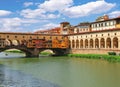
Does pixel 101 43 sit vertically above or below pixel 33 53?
above

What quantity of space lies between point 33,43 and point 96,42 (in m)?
17.5

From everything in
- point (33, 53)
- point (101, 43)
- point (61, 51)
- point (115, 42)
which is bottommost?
point (33, 53)

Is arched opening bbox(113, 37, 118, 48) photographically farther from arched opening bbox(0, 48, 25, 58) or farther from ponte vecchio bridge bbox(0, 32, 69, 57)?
arched opening bbox(0, 48, 25, 58)

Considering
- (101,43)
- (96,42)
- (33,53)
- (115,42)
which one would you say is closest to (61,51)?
(33,53)

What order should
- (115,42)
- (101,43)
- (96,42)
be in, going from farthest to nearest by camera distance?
(96,42), (101,43), (115,42)

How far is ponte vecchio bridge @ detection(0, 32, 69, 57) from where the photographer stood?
65.7 meters

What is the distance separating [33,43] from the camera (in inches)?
2714

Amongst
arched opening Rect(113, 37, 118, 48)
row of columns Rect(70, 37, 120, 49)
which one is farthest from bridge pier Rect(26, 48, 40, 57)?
arched opening Rect(113, 37, 118, 48)

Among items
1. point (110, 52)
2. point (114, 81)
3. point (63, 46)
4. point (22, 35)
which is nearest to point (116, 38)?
point (110, 52)

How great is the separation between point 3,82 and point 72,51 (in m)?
49.3

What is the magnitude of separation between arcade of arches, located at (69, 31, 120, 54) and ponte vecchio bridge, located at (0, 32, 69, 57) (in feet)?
11.0

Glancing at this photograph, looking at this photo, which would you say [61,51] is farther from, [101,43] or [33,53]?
[101,43]

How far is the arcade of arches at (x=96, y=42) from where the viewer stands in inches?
Result: 2254

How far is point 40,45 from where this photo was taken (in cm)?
6988
